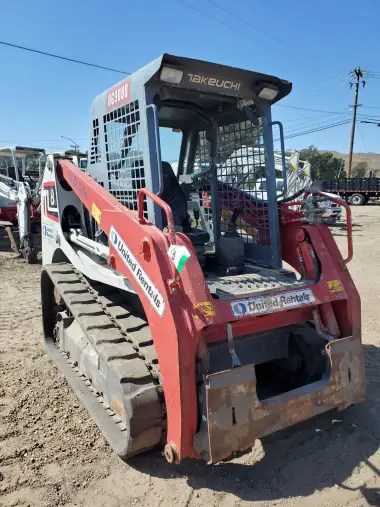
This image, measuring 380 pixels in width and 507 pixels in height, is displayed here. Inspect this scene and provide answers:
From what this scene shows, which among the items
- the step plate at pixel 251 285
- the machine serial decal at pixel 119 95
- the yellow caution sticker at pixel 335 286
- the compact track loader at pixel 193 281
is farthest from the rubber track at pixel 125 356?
the machine serial decal at pixel 119 95

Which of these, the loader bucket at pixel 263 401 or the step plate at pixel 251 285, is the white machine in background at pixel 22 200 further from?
the loader bucket at pixel 263 401

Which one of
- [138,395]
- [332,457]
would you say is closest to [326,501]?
[332,457]

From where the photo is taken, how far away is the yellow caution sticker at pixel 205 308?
8.57ft

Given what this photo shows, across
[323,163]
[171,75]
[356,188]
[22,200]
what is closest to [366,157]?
[323,163]

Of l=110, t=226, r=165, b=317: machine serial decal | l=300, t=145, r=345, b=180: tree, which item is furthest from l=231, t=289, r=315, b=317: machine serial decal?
l=300, t=145, r=345, b=180: tree

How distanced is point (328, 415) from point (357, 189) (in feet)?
90.4

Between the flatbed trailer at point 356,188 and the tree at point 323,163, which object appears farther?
the tree at point 323,163

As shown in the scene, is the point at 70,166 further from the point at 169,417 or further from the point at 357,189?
the point at 357,189

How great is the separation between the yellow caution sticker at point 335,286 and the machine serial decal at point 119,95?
206 cm

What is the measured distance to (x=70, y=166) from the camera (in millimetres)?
4180

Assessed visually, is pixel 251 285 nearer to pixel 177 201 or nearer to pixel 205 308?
pixel 205 308

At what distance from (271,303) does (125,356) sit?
103 cm

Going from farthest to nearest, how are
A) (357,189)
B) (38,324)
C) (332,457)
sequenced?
(357,189) < (38,324) < (332,457)

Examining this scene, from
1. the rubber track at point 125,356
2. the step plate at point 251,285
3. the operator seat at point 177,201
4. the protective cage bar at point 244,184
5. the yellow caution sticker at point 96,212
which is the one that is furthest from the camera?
the operator seat at point 177,201
